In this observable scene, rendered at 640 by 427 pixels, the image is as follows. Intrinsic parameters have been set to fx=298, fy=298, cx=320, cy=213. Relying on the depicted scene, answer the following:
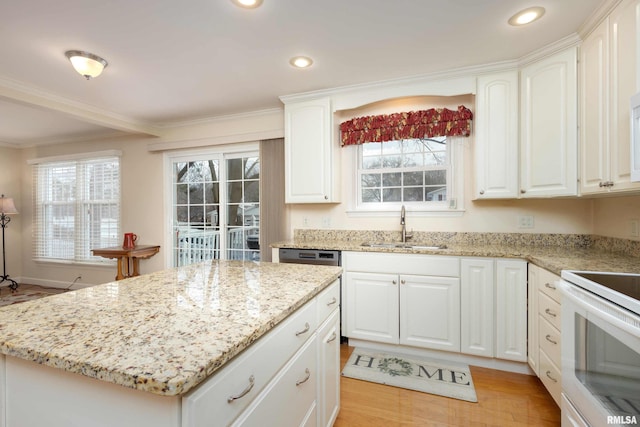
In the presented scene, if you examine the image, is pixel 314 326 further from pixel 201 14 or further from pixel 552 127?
pixel 552 127

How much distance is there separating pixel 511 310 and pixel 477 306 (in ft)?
0.73

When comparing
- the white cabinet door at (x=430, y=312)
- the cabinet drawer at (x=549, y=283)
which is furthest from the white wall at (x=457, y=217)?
the cabinet drawer at (x=549, y=283)

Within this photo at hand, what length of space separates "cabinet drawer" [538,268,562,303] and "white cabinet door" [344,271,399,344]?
0.97 metres

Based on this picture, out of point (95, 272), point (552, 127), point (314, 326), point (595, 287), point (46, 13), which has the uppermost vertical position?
point (46, 13)

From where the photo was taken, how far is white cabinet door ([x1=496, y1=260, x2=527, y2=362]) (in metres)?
2.16

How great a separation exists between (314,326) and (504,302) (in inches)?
65.3

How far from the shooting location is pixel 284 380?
1032mm

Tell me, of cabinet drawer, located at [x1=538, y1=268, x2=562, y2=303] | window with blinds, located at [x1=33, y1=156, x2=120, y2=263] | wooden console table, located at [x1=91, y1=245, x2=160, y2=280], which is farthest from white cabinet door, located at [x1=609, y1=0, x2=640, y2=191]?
window with blinds, located at [x1=33, y1=156, x2=120, y2=263]

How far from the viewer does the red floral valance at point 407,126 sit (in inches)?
105

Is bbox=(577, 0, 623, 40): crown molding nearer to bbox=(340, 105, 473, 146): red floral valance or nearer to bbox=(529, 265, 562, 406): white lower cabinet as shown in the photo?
bbox=(340, 105, 473, 146): red floral valance

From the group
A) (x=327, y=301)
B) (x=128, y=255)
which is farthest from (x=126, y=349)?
(x=128, y=255)

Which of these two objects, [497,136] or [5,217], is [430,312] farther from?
[5,217]

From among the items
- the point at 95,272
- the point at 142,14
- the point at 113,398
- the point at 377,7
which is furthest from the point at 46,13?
the point at 95,272

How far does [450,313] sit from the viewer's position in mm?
2352
